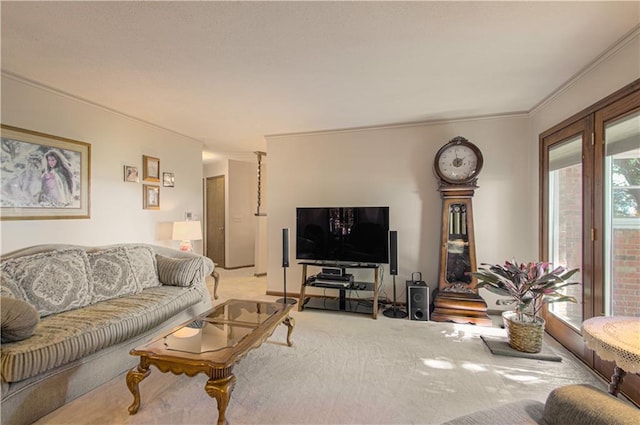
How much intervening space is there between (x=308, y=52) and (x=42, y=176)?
259cm

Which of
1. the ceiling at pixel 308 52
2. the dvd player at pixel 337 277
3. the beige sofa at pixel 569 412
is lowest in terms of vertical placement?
the dvd player at pixel 337 277

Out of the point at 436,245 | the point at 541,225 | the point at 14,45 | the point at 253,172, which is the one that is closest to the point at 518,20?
the point at 541,225

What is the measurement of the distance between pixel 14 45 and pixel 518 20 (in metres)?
3.25

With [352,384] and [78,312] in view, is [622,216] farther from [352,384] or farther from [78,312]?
[78,312]

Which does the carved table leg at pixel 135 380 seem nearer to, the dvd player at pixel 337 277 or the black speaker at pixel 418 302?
the dvd player at pixel 337 277

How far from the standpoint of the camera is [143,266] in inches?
121

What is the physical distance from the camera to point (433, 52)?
7.10ft

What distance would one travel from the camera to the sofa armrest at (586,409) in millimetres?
968

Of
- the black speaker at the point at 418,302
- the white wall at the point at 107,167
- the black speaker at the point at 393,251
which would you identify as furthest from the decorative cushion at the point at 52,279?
the black speaker at the point at 418,302

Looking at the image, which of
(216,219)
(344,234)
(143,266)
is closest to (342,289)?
(344,234)

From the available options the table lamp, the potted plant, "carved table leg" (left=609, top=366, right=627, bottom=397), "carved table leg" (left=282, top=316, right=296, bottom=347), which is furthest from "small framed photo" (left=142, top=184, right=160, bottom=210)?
"carved table leg" (left=609, top=366, right=627, bottom=397)

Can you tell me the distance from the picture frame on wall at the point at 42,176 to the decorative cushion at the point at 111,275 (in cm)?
57

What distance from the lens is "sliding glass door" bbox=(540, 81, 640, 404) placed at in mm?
2062

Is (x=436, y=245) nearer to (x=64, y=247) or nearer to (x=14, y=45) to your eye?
(x=64, y=247)
